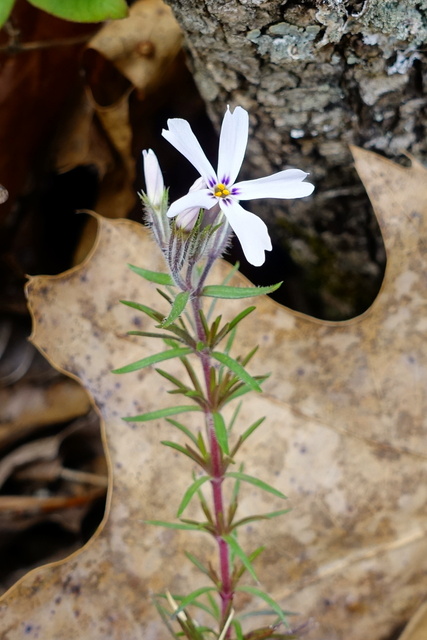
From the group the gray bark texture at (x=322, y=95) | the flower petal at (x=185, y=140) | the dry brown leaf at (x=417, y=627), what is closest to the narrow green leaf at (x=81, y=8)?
the gray bark texture at (x=322, y=95)

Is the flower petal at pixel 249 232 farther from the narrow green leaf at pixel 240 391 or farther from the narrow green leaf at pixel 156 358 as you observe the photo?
the narrow green leaf at pixel 240 391

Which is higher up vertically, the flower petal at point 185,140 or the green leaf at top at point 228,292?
the flower petal at point 185,140

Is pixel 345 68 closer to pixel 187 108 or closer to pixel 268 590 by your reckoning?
pixel 187 108

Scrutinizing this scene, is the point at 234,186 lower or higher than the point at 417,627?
higher

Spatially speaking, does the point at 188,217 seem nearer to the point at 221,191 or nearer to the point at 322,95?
the point at 221,191

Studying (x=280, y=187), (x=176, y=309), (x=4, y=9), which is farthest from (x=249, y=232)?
(x=4, y=9)

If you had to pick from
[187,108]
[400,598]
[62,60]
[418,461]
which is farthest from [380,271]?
[62,60]
